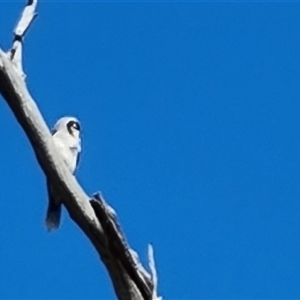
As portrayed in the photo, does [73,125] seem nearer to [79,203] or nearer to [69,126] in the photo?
[69,126]

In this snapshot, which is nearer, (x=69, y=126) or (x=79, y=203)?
(x=79, y=203)

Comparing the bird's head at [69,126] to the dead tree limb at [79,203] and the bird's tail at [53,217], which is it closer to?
the bird's tail at [53,217]

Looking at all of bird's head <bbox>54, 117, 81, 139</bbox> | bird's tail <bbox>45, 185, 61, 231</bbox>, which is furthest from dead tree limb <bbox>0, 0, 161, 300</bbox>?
bird's head <bbox>54, 117, 81, 139</bbox>

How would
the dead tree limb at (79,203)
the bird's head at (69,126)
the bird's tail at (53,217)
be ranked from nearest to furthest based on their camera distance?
the dead tree limb at (79,203), the bird's tail at (53,217), the bird's head at (69,126)

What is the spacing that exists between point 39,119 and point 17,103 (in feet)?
0.30

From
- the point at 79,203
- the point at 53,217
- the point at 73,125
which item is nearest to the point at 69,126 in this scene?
the point at 73,125

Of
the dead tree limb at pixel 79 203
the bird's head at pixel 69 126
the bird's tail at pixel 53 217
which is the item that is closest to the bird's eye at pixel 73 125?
the bird's head at pixel 69 126

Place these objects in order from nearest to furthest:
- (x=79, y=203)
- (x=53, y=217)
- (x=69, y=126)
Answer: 1. (x=79, y=203)
2. (x=53, y=217)
3. (x=69, y=126)

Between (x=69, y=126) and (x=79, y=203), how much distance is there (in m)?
3.08

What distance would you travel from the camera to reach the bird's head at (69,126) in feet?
20.3

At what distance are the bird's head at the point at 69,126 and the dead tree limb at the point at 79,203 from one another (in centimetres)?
277

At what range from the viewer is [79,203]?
3.26m

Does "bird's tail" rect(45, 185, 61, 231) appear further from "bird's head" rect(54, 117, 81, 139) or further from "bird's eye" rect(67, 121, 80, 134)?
"bird's eye" rect(67, 121, 80, 134)

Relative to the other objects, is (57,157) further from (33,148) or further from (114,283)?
(114,283)
